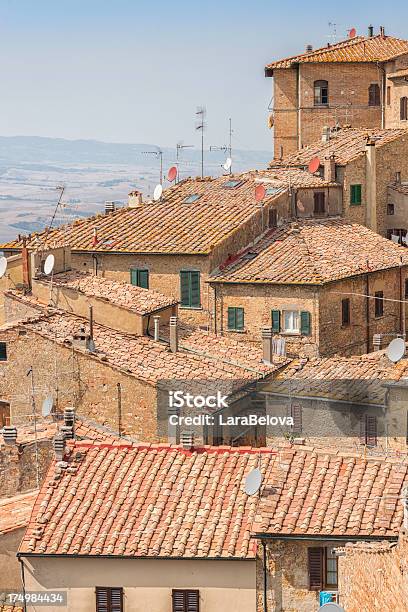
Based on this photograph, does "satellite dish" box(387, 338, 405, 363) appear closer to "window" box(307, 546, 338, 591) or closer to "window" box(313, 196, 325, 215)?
"window" box(307, 546, 338, 591)

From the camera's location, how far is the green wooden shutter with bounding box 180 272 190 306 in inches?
1906

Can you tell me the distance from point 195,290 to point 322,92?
1630 cm

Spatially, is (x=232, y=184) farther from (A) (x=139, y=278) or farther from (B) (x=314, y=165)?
(A) (x=139, y=278)

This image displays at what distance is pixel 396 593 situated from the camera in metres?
20.9

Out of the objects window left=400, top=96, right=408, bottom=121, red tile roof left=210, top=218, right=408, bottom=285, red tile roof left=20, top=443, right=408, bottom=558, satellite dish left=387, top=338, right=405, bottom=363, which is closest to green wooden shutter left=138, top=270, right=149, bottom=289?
red tile roof left=210, top=218, right=408, bottom=285

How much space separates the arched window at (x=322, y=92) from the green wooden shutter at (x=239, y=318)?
16.7 m

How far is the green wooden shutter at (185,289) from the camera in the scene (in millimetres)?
48406

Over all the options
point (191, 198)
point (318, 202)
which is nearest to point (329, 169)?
point (318, 202)

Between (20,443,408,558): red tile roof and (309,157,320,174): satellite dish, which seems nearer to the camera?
(20,443,408,558): red tile roof

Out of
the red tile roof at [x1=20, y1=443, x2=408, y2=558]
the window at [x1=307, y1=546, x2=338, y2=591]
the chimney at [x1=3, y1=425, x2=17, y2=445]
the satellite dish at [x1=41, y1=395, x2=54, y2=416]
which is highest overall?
the satellite dish at [x1=41, y1=395, x2=54, y2=416]

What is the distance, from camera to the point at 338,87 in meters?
61.4

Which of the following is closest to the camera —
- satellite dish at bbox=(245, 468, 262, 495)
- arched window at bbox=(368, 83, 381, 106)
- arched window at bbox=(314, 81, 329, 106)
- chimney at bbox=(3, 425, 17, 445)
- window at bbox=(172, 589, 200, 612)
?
window at bbox=(172, 589, 200, 612)

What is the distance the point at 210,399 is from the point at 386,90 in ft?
82.5

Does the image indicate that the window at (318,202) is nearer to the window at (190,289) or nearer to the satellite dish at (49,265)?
the window at (190,289)
